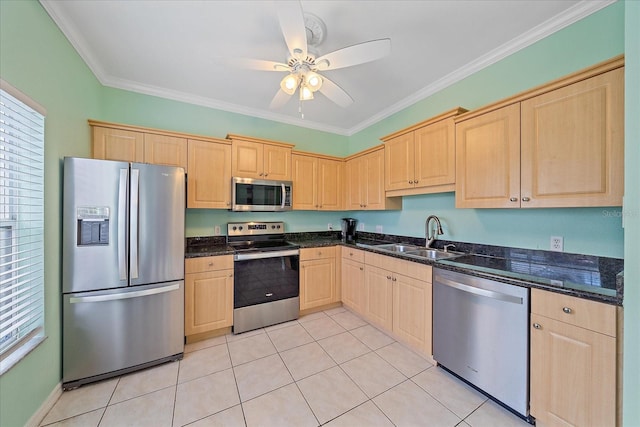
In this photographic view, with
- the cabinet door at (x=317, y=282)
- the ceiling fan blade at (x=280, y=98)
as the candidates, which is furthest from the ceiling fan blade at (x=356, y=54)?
the cabinet door at (x=317, y=282)

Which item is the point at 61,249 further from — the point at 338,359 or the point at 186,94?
the point at 338,359

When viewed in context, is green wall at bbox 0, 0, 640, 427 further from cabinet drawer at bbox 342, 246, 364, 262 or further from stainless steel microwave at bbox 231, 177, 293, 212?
cabinet drawer at bbox 342, 246, 364, 262

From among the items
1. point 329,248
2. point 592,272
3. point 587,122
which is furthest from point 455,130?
point 329,248

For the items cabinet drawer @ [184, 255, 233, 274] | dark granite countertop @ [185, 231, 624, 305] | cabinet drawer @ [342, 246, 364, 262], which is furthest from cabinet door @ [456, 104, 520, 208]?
cabinet drawer @ [184, 255, 233, 274]

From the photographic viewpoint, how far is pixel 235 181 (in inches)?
Answer: 105

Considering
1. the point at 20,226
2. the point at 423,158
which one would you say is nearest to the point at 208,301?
the point at 20,226

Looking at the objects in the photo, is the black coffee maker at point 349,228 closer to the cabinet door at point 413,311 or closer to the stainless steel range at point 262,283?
the stainless steel range at point 262,283

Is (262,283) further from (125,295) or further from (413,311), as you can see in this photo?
(413,311)

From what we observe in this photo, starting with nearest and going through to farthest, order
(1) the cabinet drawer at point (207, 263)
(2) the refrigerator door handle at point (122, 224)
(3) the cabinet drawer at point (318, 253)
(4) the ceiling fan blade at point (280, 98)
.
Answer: (2) the refrigerator door handle at point (122, 224) → (4) the ceiling fan blade at point (280, 98) → (1) the cabinet drawer at point (207, 263) → (3) the cabinet drawer at point (318, 253)

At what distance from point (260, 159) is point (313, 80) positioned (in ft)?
4.52

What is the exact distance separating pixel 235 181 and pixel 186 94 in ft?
3.97

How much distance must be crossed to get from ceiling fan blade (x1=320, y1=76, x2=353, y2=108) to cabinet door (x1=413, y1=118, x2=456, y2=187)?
0.88 m

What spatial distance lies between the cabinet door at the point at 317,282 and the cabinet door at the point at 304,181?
79 cm

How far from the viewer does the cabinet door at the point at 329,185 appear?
11.0 feet
